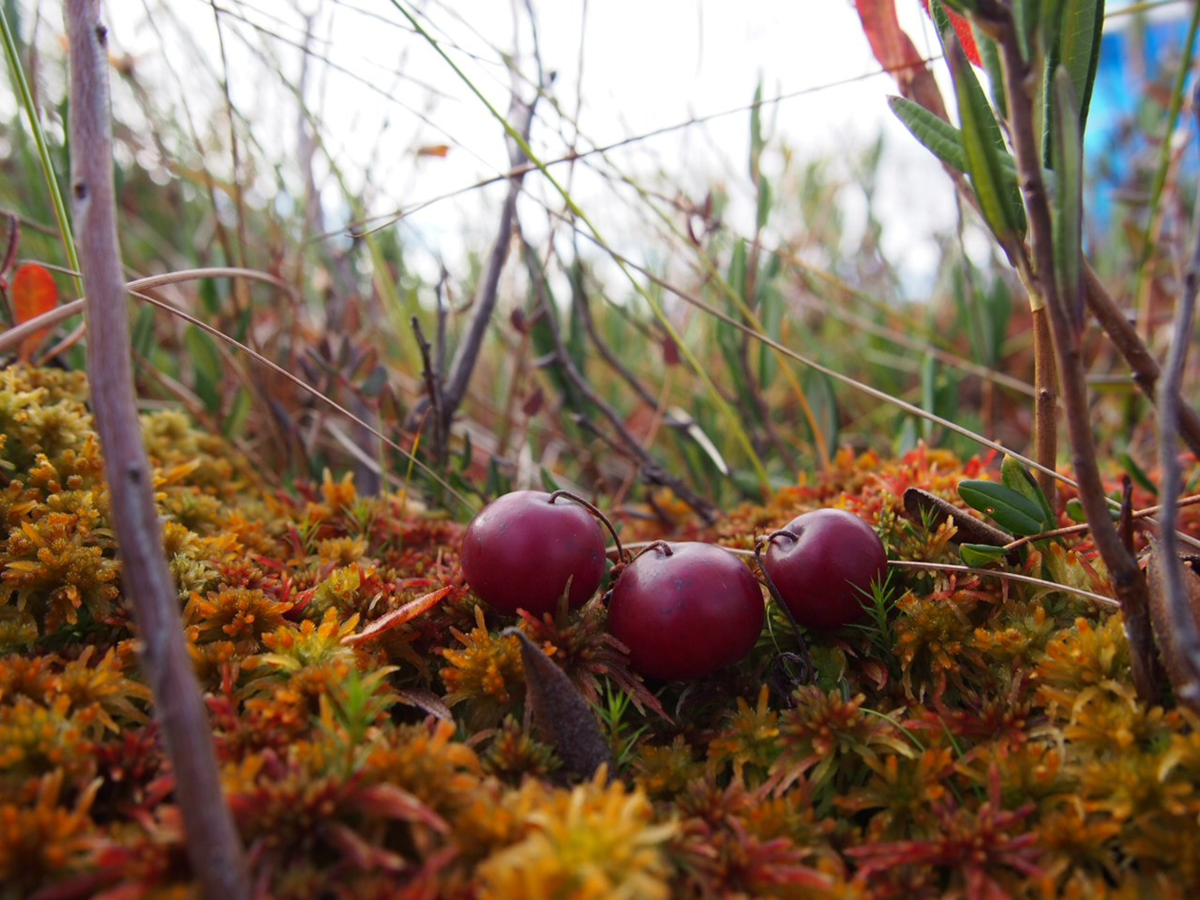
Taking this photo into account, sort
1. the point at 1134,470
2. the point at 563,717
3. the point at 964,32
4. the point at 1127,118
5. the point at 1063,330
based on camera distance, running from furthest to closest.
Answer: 1. the point at 1127,118
2. the point at 1134,470
3. the point at 964,32
4. the point at 563,717
5. the point at 1063,330

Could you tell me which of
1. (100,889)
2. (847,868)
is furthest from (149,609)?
(847,868)

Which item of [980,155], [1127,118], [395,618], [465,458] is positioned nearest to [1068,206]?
[980,155]

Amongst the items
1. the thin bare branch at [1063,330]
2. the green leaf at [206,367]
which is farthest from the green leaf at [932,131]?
the green leaf at [206,367]

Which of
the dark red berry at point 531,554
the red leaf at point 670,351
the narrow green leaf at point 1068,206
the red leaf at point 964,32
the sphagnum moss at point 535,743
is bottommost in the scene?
the sphagnum moss at point 535,743

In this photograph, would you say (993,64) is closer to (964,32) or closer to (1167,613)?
(964,32)

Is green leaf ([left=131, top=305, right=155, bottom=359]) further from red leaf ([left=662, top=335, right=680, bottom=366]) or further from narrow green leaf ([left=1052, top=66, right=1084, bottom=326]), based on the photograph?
narrow green leaf ([left=1052, top=66, right=1084, bottom=326])

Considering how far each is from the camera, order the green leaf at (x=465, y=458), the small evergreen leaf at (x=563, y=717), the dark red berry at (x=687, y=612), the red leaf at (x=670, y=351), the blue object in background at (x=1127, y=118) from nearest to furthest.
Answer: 1. the small evergreen leaf at (x=563, y=717)
2. the dark red berry at (x=687, y=612)
3. the green leaf at (x=465, y=458)
4. the red leaf at (x=670, y=351)
5. the blue object in background at (x=1127, y=118)

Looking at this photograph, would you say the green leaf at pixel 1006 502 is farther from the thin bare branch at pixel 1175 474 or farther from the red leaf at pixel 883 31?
the red leaf at pixel 883 31
